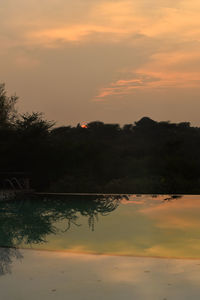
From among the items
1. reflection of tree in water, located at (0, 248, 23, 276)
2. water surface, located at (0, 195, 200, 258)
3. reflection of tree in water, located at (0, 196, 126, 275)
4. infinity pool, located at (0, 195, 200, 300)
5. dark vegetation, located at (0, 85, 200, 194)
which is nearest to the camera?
infinity pool, located at (0, 195, 200, 300)

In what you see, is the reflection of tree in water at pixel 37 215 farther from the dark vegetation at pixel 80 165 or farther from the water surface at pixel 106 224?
the dark vegetation at pixel 80 165

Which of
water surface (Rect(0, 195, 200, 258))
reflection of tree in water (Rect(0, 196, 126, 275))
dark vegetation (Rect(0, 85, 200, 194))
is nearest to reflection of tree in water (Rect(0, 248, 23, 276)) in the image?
reflection of tree in water (Rect(0, 196, 126, 275))

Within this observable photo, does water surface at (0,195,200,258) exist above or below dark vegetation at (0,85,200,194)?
below

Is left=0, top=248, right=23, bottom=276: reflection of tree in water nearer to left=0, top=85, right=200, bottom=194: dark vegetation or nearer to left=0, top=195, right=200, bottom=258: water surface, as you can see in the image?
left=0, top=195, right=200, bottom=258: water surface

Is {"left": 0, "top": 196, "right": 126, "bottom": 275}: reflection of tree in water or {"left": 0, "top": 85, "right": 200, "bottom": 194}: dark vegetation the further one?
{"left": 0, "top": 85, "right": 200, "bottom": 194}: dark vegetation

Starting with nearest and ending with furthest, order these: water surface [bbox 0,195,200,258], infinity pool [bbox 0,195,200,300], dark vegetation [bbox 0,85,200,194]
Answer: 1. infinity pool [bbox 0,195,200,300]
2. water surface [bbox 0,195,200,258]
3. dark vegetation [bbox 0,85,200,194]

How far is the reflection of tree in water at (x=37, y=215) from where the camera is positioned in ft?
30.3

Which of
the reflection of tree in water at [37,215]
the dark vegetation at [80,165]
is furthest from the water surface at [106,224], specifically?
the dark vegetation at [80,165]

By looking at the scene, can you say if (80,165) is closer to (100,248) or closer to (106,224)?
(106,224)

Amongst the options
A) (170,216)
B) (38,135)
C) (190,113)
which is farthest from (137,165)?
(190,113)

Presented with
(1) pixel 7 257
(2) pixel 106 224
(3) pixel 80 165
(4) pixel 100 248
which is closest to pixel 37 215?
(2) pixel 106 224

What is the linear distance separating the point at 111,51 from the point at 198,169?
7.23 metres

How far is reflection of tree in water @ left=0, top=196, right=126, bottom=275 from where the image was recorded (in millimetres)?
9242

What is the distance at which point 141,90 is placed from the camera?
28.7m
